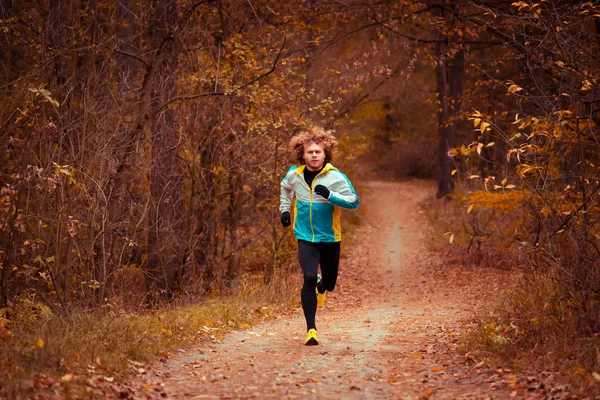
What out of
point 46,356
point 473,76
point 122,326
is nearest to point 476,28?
point 122,326

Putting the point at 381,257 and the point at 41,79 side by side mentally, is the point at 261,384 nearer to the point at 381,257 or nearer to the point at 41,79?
the point at 41,79

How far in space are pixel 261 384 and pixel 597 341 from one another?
2.87 meters

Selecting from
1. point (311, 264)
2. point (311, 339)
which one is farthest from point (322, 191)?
point (311, 339)

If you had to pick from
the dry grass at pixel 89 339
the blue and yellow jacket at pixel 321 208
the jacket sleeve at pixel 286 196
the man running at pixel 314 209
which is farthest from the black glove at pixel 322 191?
the dry grass at pixel 89 339

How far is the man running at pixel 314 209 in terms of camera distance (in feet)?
24.1

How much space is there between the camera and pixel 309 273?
7285mm

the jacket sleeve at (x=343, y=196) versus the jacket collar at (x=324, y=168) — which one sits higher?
the jacket collar at (x=324, y=168)

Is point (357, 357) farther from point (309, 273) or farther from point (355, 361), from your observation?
point (309, 273)

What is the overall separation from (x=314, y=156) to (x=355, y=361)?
2198mm

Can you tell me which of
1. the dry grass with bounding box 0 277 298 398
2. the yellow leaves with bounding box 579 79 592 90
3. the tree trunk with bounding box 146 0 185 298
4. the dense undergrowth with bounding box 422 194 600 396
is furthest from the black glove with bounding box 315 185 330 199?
the tree trunk with bounding box 146 0 185 298

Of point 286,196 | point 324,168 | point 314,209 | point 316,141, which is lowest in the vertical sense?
point 314,209

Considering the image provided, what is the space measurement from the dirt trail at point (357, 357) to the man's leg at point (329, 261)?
0.68 metres

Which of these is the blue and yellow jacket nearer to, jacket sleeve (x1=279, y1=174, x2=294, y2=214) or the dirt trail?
jacket sleeve (x1=279, y1=174, x2=294, y2=214)

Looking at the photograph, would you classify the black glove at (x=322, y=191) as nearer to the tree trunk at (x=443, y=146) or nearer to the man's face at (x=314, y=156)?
the man's face at (x=314, y=156)
